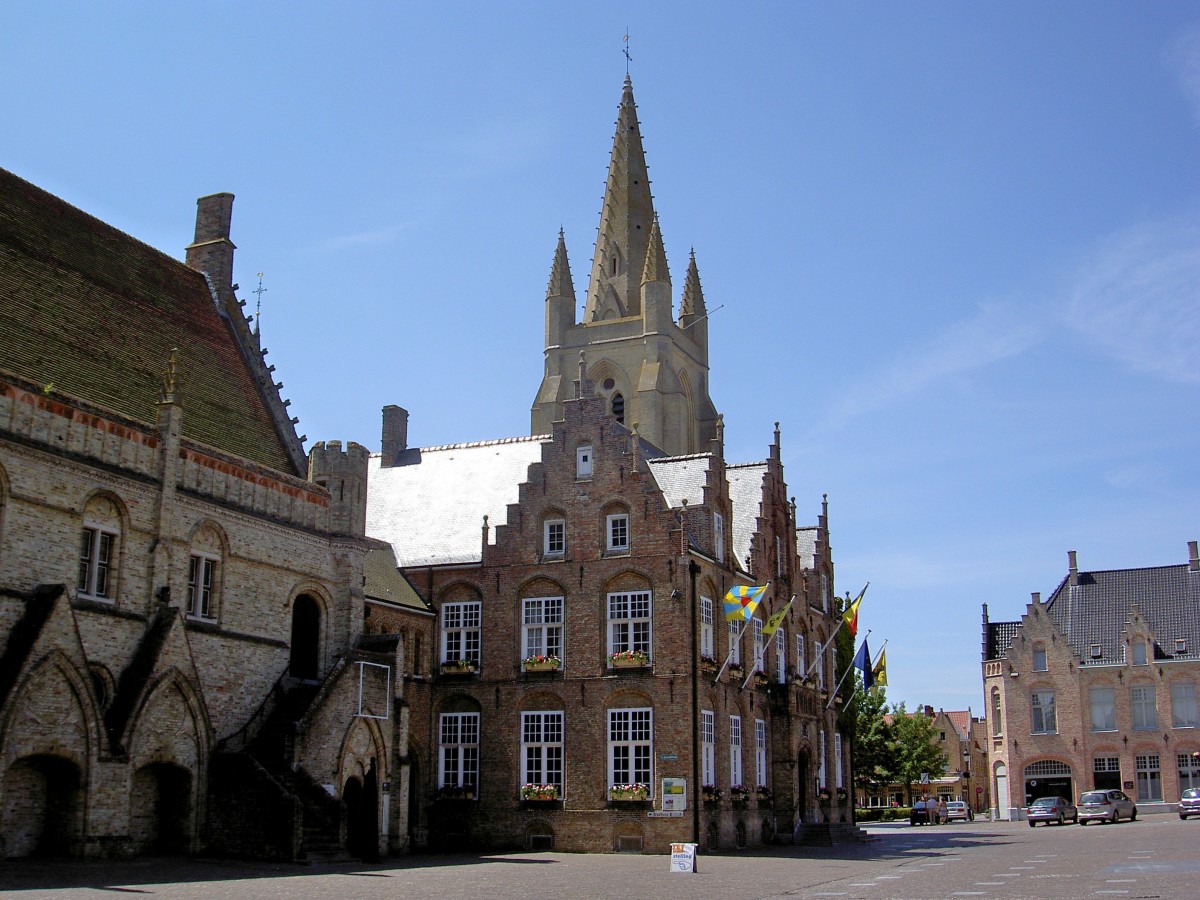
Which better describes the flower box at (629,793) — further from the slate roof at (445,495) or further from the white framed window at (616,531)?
the slate roof at (445,495)

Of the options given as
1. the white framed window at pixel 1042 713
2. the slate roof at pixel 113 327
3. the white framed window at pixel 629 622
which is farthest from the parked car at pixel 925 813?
the slate roof at pixel 113 327

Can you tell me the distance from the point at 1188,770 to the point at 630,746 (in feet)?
152

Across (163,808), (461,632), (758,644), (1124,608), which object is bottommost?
(163,808)

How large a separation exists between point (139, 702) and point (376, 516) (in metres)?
18.4

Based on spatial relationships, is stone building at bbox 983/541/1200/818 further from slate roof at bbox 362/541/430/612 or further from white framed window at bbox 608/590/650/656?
slate roof at bbox 362/541/430/612

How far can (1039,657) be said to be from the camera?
76.3 m

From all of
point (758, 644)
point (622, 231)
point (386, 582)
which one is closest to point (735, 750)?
point (758, 644)

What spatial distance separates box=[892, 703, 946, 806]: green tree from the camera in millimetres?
76688

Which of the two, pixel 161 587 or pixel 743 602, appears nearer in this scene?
pixel 161 587

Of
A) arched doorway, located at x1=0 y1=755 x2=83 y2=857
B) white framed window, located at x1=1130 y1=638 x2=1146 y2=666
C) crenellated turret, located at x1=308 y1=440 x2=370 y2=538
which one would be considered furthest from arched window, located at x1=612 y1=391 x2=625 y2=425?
arched doorway, located at x1=0 y1=755 x2=83 y2=857

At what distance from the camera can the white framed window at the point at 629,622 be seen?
39.4 meters

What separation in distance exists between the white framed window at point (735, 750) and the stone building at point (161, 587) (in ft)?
36.2

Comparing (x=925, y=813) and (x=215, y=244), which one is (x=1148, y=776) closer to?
(x=925, y=813)

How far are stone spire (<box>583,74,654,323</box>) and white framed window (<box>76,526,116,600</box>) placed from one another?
51.6 meters
